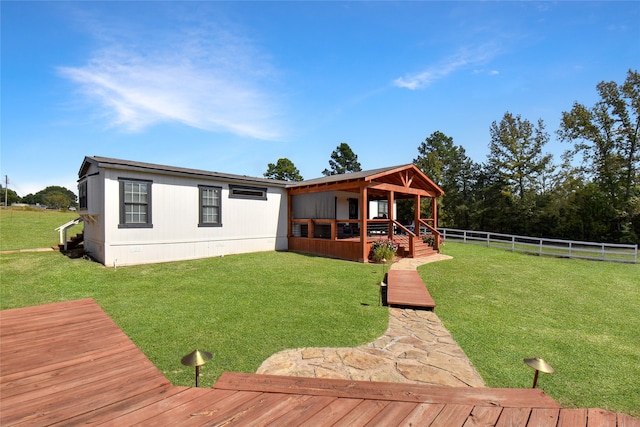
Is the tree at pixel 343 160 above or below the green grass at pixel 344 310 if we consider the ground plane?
above

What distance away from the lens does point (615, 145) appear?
69.5ft

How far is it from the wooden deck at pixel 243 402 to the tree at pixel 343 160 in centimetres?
3931

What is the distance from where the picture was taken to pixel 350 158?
41.4 metres

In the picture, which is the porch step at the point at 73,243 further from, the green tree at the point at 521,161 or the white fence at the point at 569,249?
the green tree at the point at 521,161

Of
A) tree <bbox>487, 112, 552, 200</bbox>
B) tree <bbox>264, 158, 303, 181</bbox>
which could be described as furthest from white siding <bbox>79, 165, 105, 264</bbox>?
tree <bbox>264, 158, 303, 181</bbox>

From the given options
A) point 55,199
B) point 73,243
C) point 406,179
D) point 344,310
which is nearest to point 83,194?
point 73,243

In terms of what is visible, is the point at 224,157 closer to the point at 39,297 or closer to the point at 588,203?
the point at 39,297

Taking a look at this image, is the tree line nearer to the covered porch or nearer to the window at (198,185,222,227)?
the covered porch

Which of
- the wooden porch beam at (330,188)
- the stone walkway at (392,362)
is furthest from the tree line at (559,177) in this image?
the stone walkway at (392,362)

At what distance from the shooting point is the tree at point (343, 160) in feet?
135

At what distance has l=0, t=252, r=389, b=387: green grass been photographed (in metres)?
3.87

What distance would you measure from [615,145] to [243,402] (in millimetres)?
30183

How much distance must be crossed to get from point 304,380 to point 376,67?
10.5m

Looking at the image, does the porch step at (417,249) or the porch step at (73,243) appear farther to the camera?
the porch step at (417,249)
